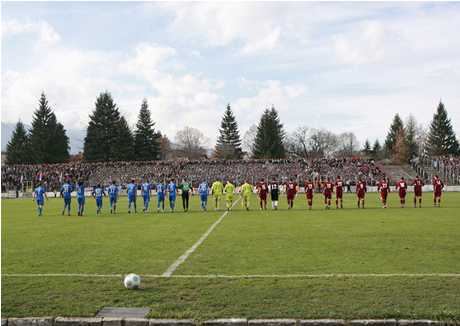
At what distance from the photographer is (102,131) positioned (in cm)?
7906

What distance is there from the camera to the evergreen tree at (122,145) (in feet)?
248

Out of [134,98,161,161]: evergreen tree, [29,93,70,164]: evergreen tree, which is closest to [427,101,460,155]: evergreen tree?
[134,98,161,161]: evergreen tree

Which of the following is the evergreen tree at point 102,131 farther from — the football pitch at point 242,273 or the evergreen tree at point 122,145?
the football pitch at point 242,273

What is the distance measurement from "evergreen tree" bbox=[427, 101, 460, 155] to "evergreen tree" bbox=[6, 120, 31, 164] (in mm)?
80089

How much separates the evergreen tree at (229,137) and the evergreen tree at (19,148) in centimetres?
3935

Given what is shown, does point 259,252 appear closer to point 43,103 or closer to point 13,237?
point 13,237

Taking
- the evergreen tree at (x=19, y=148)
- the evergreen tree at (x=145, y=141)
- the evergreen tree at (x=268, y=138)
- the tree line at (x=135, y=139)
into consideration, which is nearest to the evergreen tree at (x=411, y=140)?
the tree line at (x=135, y=139)

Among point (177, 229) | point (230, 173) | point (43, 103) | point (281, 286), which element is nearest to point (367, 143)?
point (230, 173)

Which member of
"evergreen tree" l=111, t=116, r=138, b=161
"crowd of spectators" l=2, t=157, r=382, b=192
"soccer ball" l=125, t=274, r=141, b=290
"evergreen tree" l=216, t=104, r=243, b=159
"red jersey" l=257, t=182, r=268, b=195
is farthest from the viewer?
"evergreen tree" l=216, t=104, r=243, b=159

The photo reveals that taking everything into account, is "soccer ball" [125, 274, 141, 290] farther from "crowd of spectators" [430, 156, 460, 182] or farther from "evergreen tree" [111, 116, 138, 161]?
"evergreen tree" [111, 116, 138, 161]

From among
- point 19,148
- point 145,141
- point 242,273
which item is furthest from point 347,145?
point 242,273

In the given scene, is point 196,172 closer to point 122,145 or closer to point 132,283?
point 122,145

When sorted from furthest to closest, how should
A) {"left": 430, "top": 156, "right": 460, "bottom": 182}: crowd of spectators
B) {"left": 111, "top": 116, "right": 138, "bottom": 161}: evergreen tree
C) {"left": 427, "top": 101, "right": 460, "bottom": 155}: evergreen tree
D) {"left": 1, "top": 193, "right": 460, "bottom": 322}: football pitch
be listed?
{"left": 427, "top": 101, "right": 460, "bottom": 155}: evergreen tree, {"left": 111, "top": 116, "right": 138, "bottom": 161}: evergreen tree, {"left": 430, "top": 156, "right": 460, "bottom": 182}: crowd of spectators, {"left": 1, "top": 193, "right": 460, "bottom": 322}: football pitch

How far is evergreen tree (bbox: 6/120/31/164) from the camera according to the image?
81.6 meters
